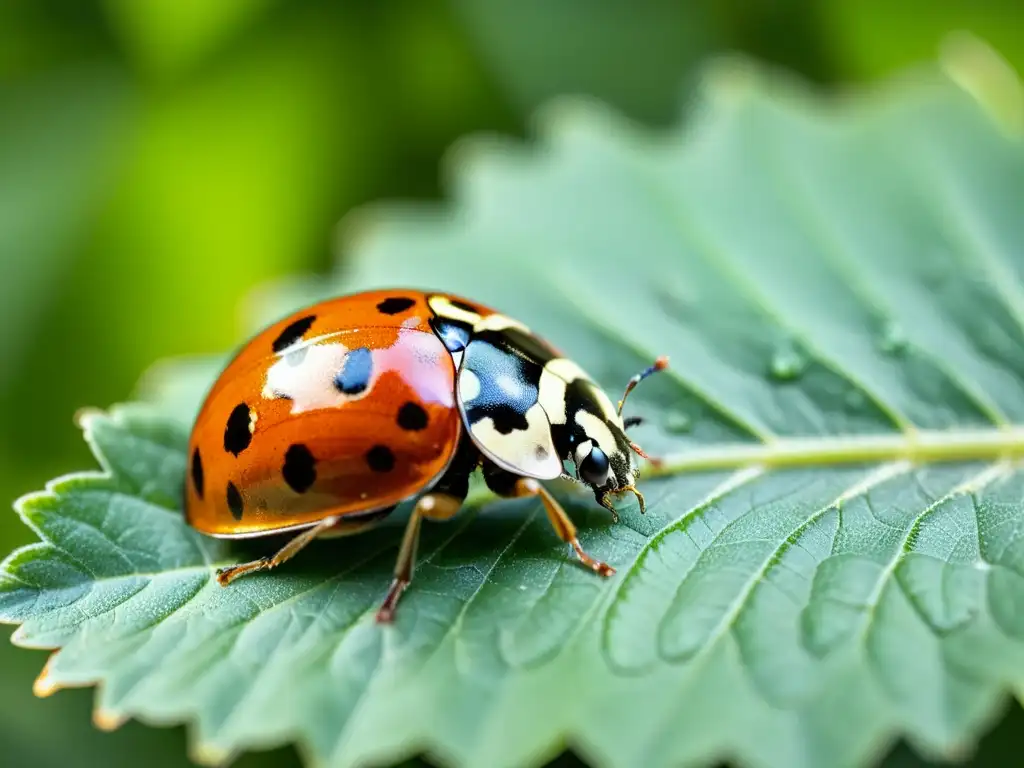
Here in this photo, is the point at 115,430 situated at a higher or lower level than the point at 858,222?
→ higher

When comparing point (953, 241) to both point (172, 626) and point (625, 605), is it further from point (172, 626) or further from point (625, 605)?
point (172, 626)

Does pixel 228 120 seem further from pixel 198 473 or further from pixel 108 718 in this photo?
pixel 108 718

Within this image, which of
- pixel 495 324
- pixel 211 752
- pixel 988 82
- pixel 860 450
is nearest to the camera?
pixel 211 752

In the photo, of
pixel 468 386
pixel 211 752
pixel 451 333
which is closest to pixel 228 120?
pixel 451 333

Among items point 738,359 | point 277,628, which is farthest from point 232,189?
point 277,628

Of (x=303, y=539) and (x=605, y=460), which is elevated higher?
(x=303, y=539)

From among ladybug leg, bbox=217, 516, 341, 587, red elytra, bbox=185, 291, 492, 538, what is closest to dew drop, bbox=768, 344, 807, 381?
red elytra, bbox=185, 291, 492, 538

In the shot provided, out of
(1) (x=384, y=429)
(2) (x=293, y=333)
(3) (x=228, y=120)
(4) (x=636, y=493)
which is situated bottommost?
(4) (x=636, y=493)
